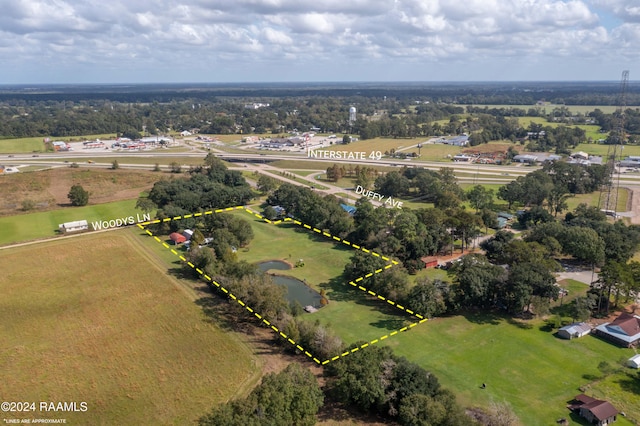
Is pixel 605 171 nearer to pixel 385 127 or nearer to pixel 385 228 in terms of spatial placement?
pixel 385 228

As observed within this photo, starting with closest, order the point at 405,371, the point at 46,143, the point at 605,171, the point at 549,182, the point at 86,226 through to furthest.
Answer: the point at 405,371, the point at 86,226, the point at 549,182, the point at 605,171, the point at 46,143

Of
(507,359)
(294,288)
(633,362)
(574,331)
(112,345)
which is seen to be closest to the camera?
(633,362)

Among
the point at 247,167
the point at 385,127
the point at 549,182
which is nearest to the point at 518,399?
the point at 549,182

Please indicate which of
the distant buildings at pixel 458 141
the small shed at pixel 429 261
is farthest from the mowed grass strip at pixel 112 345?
the distant buildings at pixel 458 141

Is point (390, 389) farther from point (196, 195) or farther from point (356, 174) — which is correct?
point (356, 174)

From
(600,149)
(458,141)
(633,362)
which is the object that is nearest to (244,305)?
(633,362)

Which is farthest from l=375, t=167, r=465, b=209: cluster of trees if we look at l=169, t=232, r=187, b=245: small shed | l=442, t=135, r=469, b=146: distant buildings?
l=442, t=135, r=469, b=146: distant buildings

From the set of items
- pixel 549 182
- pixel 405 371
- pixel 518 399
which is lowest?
pixel 518 399
